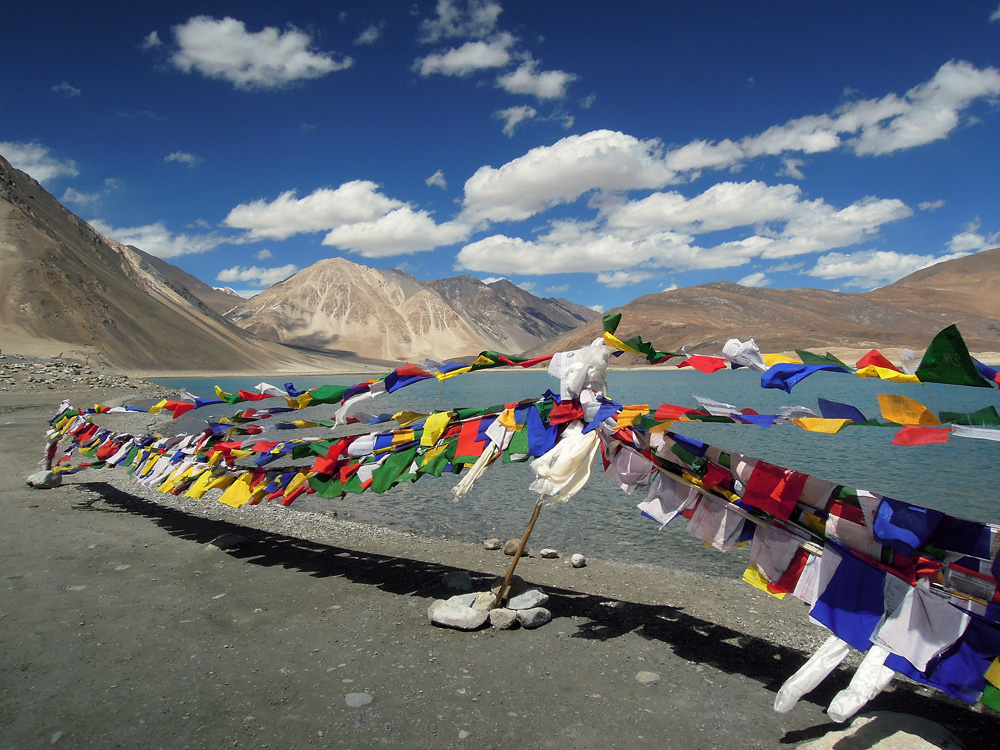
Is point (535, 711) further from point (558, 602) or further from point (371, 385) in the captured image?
point (371, 385)

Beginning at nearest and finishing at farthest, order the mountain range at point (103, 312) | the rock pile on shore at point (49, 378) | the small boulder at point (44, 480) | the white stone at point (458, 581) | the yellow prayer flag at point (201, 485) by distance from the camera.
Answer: the white stone at point (458, 581)
the yellow prayer flag at point (201, 485)
the small boulder at point (44, 480)
the rock pile on shore at point (49, 378)
the mountain range at point (103, 312)

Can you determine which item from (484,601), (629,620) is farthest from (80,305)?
(629,620)

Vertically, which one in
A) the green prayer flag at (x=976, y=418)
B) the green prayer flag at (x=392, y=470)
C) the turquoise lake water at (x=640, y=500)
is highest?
the green prayer flag at (x=976, y=418)

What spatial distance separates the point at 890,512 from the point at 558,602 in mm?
3190

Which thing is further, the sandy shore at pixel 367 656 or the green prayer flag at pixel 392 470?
the green prayer flag at pixel 392 470

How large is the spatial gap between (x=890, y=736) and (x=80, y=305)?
249 ft

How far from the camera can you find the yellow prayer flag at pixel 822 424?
311cm

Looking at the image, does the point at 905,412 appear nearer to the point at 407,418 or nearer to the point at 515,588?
the point at 515,588

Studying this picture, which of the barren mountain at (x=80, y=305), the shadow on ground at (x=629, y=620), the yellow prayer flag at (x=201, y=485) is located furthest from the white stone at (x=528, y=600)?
the barren mountain at (x=80, y=305)

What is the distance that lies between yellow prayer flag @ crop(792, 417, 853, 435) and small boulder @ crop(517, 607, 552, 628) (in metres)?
2.56

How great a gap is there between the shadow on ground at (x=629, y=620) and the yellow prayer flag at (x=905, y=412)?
1.78 meters

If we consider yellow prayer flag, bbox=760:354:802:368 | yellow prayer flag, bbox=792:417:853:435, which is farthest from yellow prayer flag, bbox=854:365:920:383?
yellow prayer flag, bbox=760:354:802:368

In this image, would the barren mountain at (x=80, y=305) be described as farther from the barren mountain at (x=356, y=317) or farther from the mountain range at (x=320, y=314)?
the barren mountain at (x=356, y=317)

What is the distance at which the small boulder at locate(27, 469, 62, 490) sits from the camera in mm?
9578
